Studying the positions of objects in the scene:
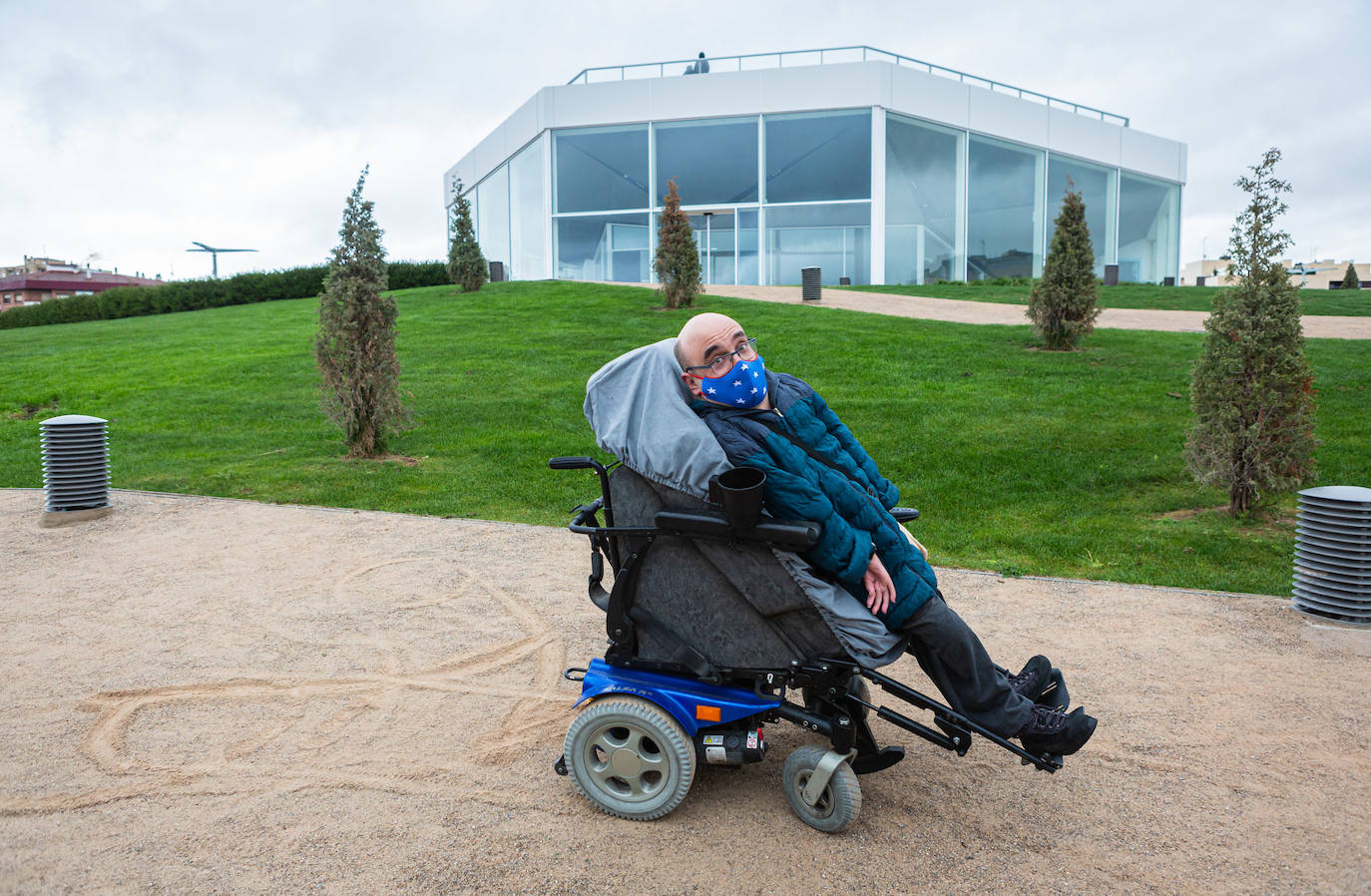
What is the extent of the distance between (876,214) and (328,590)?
23.8 m

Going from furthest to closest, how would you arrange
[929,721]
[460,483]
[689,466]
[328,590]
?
1. [460,483]
2. [328,590]
3. [929,721]
4. [689,466]

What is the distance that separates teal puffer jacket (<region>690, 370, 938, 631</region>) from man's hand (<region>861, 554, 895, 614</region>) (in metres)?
0.04

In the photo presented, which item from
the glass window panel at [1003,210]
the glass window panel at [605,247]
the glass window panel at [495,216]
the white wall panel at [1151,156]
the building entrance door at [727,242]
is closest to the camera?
the building entrance door at [727,242]

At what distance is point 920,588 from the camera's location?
9.34 ft

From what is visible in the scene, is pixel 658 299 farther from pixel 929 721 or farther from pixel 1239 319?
pixel 929 721

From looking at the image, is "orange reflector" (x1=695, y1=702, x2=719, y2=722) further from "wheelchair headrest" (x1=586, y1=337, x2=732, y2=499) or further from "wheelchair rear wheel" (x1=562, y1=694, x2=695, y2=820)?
"wheelchair headrest" (x1=586, y1=337, x2=732, y2=499)

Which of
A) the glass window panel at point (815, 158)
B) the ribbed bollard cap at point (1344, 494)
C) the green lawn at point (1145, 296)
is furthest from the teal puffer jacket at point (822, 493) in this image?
the glass window panel at point (815, 158)

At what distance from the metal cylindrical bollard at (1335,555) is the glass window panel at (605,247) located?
77.6ft

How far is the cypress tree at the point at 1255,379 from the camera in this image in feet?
21.9

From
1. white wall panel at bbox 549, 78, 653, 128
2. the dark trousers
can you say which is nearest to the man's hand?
the dark trousers

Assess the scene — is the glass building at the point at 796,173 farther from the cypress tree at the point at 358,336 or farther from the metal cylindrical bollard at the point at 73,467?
the metal cylindrical bollard at the point at 73,467

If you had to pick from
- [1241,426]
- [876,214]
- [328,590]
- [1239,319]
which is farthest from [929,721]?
[876,214]

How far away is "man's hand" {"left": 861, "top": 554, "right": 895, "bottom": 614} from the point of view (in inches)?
110

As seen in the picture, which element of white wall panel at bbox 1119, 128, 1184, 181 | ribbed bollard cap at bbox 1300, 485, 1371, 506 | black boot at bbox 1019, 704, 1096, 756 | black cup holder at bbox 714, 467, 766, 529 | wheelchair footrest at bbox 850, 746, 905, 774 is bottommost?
wheelchair footrest at bbox 850, 746, 905, 774
